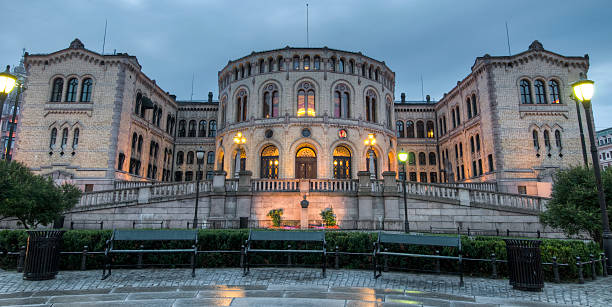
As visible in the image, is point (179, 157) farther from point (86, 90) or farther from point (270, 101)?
point (270, 101)

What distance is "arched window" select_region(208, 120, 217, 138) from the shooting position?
1734 inches

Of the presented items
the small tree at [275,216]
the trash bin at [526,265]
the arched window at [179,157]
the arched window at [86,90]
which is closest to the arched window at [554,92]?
the small tree at [275,216]

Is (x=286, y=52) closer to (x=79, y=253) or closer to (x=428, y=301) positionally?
(x=79, y=253)

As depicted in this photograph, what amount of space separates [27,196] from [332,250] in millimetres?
12969

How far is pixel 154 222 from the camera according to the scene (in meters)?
19.6

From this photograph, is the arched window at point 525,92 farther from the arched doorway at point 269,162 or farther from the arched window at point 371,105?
the arched doorway at point 269,162

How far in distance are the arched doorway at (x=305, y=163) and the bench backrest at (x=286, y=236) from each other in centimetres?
2224

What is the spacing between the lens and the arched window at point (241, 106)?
35188mm

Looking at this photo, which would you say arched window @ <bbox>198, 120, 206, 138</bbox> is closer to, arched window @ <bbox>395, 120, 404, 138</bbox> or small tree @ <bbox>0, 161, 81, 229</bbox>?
arched window @ <bbox>395, 120, 404, 138</bbox>

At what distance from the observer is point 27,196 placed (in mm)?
13844

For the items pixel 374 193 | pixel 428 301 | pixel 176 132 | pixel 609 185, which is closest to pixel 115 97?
pixel 176 132

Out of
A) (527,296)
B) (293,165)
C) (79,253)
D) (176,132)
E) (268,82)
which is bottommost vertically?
(527,296)

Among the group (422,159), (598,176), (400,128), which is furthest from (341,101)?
(598,176)

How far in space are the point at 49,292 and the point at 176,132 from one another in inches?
1511
